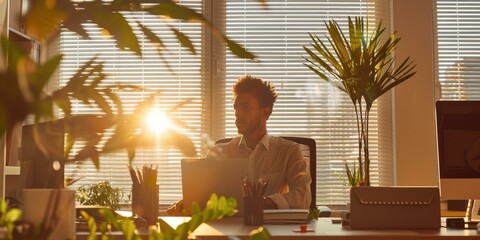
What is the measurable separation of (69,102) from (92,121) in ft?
0.05

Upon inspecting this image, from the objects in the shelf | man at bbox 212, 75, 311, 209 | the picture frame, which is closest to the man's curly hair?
man at bbox 212, 75, 311, 209

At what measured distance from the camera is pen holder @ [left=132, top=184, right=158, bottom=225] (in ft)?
8.45

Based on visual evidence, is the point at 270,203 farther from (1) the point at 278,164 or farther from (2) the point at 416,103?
(2) the point at 416,103

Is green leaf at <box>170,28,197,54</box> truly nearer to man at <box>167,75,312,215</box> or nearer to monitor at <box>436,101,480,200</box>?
monitor at <box>436,101,480,200</box>

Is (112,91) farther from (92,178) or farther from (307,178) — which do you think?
(92,178)

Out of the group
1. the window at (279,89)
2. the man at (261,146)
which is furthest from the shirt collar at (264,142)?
the window at (279,89)

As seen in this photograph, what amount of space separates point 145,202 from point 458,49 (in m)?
3.52

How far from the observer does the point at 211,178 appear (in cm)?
289

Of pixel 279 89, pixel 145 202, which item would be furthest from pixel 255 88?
pixel 145 202

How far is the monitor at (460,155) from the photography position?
290cm

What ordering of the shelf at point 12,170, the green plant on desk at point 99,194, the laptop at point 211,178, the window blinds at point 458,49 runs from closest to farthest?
the laptop at point 211,178
the shelf at point 12,170
the green plant on desk at point 99,194
the window blinds at point 458,49

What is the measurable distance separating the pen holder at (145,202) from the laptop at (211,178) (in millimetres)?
284

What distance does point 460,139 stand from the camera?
292 centimetres

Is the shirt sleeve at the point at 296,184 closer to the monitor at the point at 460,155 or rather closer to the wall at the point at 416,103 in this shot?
the monitor at the point at 460,155
